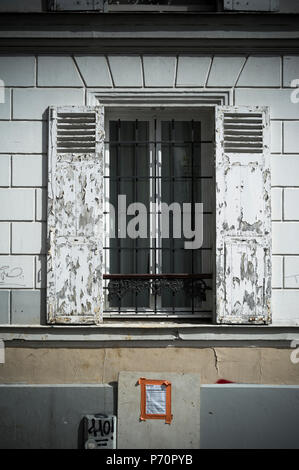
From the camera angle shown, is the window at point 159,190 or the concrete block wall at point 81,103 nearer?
the concrete block wall at point 81,103

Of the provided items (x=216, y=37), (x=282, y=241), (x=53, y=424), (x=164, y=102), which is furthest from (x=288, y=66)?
(x=53, y=424)

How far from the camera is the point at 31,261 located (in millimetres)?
4449

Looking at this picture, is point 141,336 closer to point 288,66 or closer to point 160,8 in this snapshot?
point 288,66

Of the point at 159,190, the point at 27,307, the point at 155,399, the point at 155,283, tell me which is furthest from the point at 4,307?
the point at 159,190

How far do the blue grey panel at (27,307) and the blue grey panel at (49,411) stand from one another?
2.09 feet

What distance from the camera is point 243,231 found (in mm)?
4418

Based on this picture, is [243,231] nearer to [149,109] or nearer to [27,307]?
[149,109]

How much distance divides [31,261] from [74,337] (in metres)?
0.86

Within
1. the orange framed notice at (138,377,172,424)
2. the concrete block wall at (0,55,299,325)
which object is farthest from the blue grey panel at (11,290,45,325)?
the orange framed notice at (138,377,172,424)

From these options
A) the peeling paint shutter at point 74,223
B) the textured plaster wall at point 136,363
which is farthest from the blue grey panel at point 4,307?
the peeling paint shutter at point 74,223

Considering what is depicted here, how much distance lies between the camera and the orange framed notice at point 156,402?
4.34m

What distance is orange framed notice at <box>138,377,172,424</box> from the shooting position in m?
4.34

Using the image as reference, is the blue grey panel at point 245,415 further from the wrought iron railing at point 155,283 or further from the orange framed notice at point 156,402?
the wrought iron railing at point 155,283

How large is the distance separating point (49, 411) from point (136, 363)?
0.96 meters
